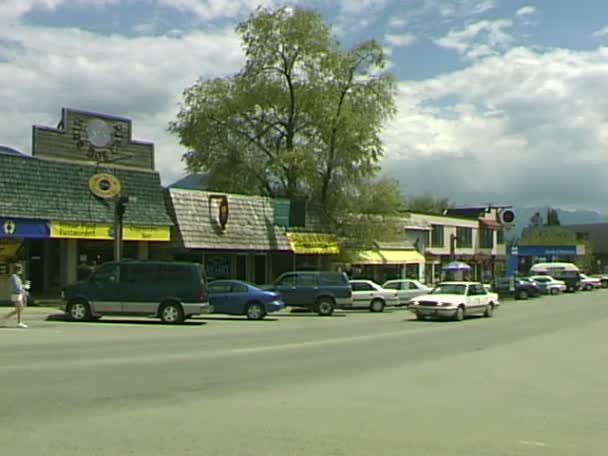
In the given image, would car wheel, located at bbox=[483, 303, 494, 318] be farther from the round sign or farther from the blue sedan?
the round sign

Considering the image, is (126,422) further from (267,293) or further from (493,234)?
(493,234)

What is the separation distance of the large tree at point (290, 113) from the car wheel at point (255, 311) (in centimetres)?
1895

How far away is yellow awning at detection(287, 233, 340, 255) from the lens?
144ft

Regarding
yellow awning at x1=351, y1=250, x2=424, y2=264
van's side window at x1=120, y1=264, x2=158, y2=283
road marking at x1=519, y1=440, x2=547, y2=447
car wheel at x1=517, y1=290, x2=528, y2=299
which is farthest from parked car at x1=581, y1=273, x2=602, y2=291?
road marking at x1=519, y1=440, x2=547, y2=447

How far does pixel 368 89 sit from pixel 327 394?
39.3m

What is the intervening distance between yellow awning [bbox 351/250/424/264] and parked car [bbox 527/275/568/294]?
990 cm

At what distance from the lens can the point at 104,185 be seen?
3438 centimetres

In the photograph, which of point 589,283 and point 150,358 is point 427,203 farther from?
point 150,358

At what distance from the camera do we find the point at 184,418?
9.79 meters

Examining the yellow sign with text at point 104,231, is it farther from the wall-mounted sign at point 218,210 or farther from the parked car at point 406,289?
the parked car at point 406,289

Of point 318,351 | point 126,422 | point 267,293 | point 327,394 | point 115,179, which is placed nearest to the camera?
point 126,422

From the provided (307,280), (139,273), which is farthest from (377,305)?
(139,273)

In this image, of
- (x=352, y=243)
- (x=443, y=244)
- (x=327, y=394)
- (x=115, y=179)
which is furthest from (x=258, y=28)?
(x=327, y=394)

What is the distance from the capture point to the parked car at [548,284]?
6372 centimetres
